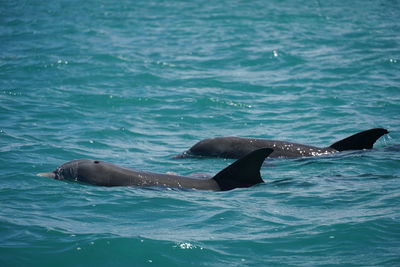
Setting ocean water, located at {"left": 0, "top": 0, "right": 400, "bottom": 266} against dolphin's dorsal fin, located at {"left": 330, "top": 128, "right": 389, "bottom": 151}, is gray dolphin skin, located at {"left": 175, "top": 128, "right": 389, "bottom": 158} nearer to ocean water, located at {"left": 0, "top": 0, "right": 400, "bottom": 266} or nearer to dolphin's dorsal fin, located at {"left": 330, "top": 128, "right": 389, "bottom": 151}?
dolphin's dorsal fin, located at {"left": 330, "top": 128, "right": 389, "bottom": 151}

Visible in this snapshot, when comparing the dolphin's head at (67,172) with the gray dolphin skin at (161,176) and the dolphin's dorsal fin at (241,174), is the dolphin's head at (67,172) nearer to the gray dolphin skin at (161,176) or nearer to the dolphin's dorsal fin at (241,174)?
the gray dolphin skin at (161,176)

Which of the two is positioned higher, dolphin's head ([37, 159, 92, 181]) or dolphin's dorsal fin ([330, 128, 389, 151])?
dolphin's head ([37, 159, 92, 181])

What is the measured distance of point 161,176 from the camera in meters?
11.8

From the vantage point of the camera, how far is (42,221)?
9.65 meters

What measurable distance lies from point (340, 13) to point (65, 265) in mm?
31479

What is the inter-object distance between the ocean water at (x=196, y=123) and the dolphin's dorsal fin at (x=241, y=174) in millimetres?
236

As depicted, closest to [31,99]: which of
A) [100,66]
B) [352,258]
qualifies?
[100,66]

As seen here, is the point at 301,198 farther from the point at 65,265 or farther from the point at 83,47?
the point at 83,47

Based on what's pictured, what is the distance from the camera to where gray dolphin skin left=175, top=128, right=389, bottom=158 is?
47.3 feet

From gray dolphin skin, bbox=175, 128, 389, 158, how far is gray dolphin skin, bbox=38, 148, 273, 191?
3066 mm

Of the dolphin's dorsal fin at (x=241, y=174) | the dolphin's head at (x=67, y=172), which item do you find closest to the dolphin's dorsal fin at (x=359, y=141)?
the dolphin's dorsal fin at (x=241, y=174)

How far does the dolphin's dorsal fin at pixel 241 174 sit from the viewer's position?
36.8 ft

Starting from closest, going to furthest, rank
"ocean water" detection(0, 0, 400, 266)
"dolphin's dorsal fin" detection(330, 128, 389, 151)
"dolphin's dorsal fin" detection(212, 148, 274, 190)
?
"ocean water" detection(0, 0, 400, 266), "dolphin's dorsal fin" detection(212, 148, 274, 190), "dolphin's dorsal fin" detection(330, 128, 389, 151)

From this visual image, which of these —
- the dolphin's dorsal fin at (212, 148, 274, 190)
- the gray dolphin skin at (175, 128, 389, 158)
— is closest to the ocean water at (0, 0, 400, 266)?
the dolphin's dorsal fin at (212, 148, 274, 190)
